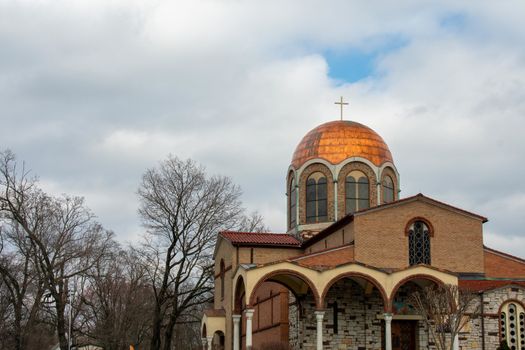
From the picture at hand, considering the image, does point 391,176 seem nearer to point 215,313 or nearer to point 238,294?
point 215,313

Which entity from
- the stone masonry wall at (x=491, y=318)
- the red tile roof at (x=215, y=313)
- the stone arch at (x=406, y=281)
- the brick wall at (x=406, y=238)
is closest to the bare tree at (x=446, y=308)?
→ the stone arch at (x=406, y=281)

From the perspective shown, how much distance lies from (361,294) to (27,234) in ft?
71.7

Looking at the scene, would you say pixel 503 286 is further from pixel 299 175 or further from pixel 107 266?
pixel 107 266

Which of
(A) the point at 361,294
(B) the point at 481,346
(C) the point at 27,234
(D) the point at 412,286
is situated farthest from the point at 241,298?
(C) the point at 27,234

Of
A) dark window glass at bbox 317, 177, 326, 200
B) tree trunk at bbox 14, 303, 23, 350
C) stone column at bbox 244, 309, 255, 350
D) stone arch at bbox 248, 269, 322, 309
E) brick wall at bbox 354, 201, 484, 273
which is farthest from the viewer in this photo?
tree trunk at bbox 14, 303, 23, 350

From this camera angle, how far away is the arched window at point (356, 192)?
4638 centimetres

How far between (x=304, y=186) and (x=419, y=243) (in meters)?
11.2

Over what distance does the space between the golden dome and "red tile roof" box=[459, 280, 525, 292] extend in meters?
11.8

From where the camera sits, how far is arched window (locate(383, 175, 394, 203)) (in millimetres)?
47366

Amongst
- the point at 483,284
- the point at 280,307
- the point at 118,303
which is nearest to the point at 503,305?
the point at 483,284

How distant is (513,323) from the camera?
118 feet

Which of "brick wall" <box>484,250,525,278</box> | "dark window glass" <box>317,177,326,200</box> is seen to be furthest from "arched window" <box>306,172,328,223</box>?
"brick wall" <box>484,250,525,278</box>

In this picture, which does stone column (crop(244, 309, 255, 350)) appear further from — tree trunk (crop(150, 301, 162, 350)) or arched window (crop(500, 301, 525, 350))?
tree trunk (crop(150, 301, 162, 350))

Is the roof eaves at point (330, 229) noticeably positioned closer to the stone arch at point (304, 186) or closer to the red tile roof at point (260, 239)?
the red tile roof at point (260, 239)
